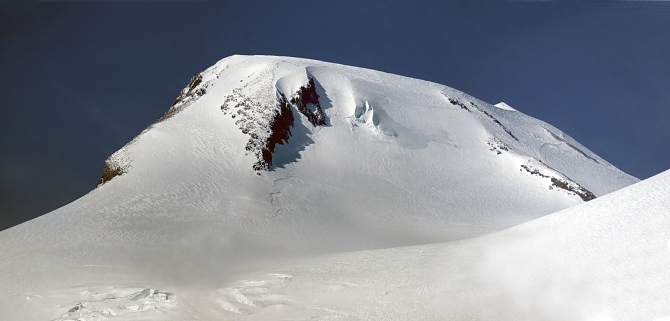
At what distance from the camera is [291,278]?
18.7m

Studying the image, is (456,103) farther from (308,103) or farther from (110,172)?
(110,172)

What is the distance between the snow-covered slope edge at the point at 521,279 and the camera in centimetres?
1329

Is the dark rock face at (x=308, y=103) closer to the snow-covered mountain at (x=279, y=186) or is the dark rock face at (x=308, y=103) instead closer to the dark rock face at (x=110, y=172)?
the snow-covered mountain at (x=279, y=186)

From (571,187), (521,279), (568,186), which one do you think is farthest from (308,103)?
(521,279)

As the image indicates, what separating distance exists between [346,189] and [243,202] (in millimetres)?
8196

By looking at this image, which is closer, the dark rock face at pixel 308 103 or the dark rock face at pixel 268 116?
the dark rock face at pixel 268 116

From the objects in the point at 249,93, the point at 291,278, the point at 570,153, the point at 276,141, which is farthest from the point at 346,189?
the point at 570,153

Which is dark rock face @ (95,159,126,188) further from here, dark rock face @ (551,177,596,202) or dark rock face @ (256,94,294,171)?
dark rock face @ (551,177,596,202)

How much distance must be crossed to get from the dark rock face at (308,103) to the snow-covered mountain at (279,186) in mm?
133

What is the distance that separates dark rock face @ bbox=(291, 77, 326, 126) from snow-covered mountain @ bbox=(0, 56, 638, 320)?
0.13m

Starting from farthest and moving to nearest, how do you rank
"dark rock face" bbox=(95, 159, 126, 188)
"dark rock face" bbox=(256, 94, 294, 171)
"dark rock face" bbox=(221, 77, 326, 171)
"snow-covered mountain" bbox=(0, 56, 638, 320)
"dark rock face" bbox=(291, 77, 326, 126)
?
"dark rock face" bbox=(291, 77, 326, 126), "dark rock face" bbox=(221, 77, 326, 171), "dark rock face" bbox=(256, 94, 294, 171), "dark rock face" bbox=(95, 159, 126, 188), "snow-covered mountain" bbox=(0, 56, 638, 320)

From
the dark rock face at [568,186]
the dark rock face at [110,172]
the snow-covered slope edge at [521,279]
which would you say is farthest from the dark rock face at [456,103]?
the snow-covered slope edge at [521,279]

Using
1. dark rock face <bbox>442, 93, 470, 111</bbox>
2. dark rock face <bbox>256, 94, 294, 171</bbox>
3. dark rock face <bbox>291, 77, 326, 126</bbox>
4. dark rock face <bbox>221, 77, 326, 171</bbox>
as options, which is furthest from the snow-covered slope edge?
dark rock face <bbox>442, 93, 470, 111</bbox>

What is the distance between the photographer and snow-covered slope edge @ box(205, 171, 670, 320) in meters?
13.3
